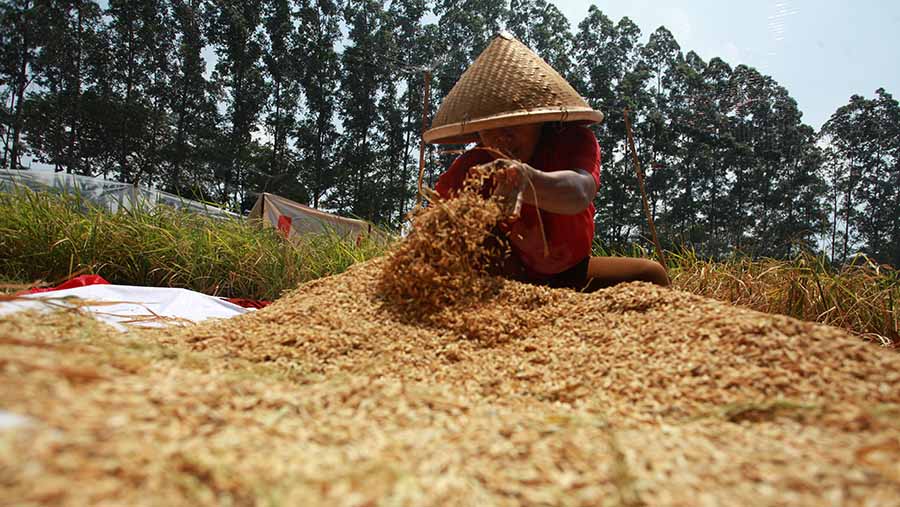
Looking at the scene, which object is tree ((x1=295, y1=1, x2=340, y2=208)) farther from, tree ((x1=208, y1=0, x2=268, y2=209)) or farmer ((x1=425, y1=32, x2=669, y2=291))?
farmer ((x1=425, y1=32, x2=669, y2=291))

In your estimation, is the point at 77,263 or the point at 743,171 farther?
the point at 743,171

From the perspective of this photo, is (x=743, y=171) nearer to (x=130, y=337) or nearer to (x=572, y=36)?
(x=572, y=36)

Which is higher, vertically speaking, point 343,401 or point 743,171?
point 743,171

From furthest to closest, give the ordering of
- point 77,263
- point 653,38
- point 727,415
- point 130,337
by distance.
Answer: point 653,38, point 77,263, point 130,337, point 727,415

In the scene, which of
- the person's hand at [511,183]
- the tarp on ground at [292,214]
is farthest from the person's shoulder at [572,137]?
the tarp on ground at [292,214]

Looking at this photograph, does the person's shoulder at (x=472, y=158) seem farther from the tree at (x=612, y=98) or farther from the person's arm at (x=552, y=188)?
the tree at (x=612, y=98)

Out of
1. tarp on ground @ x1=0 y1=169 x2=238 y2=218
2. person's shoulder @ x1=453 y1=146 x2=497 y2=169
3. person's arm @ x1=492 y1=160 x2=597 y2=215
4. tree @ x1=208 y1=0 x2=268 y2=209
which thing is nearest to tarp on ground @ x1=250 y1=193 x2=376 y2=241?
tarp on ground @ x1=0 y1=169 x2=238 y2=218

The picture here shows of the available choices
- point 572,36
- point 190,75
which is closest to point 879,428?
point 190,75

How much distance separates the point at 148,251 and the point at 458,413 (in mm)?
→ 3263

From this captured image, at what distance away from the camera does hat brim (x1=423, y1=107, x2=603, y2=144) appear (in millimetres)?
1877

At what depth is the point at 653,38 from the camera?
97.4 feet

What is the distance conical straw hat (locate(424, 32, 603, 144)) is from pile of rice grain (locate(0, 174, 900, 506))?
0.87m

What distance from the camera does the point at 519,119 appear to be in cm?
187

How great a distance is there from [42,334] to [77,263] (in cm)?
253
